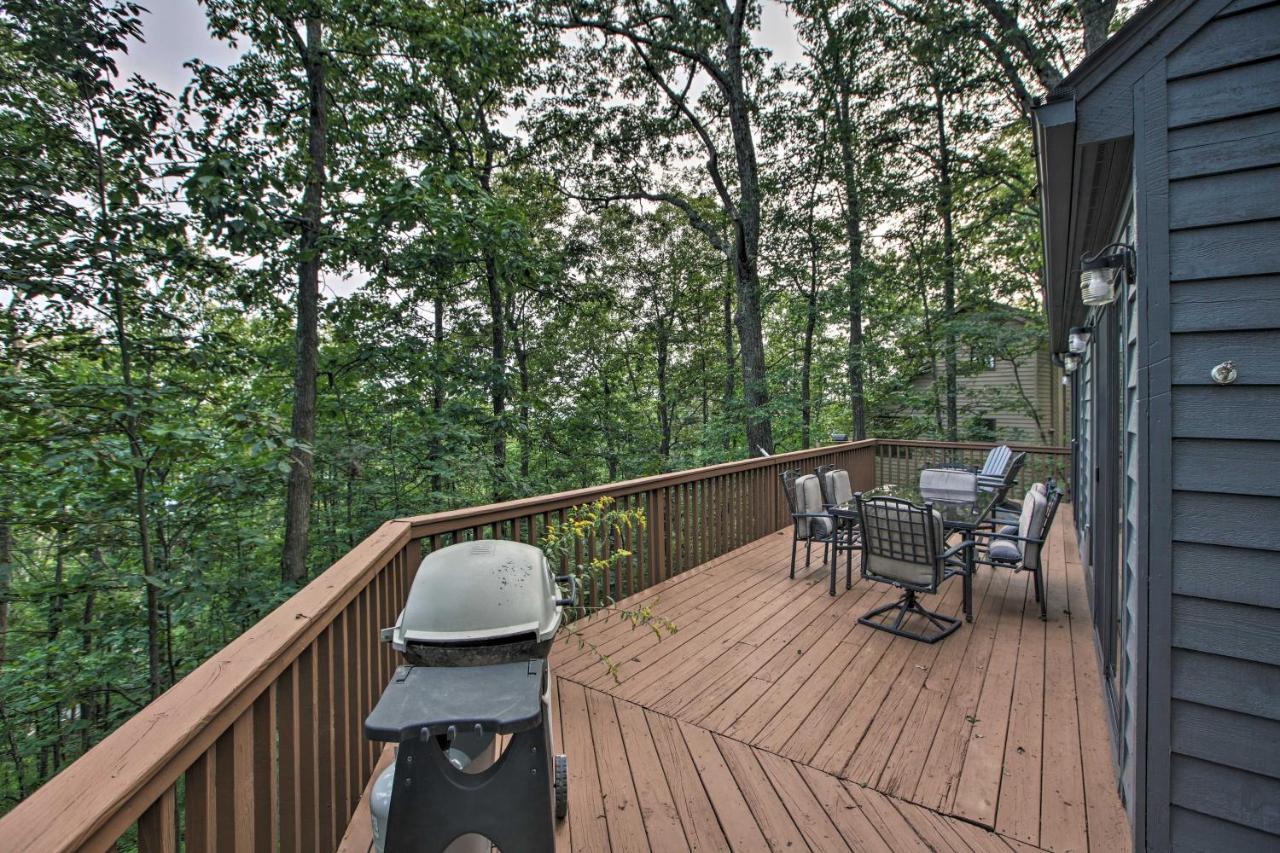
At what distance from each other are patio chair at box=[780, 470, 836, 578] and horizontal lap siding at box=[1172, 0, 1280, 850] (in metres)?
2.79

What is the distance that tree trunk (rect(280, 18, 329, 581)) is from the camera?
17.9 feet

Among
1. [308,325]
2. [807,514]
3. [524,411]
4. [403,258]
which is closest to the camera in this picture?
[807,514]

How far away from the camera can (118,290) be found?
4.40 meters

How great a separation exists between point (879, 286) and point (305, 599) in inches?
438

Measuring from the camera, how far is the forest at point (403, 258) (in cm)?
426

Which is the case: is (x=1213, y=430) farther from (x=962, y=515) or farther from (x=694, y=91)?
(x=694, y=91)

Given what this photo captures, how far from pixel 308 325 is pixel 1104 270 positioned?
641cm

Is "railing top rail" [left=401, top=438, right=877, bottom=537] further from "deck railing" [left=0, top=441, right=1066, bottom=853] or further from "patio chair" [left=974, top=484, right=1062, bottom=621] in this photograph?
"patio chair" [left=974, top=484, right=1062, bottom=621]

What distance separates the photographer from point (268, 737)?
120 cm

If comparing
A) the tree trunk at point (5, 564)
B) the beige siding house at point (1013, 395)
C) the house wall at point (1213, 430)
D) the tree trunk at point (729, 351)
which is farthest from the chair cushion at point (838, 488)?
the tree trunk at point (729, 351)

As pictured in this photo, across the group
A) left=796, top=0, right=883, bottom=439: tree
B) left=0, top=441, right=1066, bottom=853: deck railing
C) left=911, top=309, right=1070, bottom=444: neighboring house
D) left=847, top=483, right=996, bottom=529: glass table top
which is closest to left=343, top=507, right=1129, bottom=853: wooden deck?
left=0, top=441, right=1066, bottom=853: deck railing

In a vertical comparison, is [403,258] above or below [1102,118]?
above

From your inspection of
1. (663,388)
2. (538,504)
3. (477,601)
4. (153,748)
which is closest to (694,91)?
(663,388)

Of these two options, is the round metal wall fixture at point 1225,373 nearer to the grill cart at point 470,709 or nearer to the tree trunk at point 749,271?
the grill cart at point 470,709
